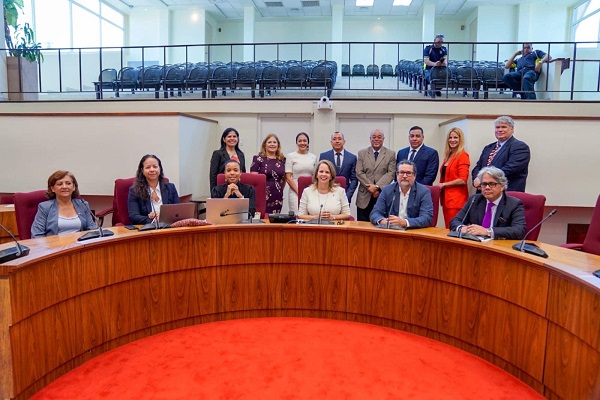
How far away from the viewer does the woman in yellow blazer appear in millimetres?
4332

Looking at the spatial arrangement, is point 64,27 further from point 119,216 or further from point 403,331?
point 403,331

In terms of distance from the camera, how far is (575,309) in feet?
6.97

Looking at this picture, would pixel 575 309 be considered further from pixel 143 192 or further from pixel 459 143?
pixel 143 192

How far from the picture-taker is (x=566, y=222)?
5.41m

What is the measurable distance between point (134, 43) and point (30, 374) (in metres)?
13.0

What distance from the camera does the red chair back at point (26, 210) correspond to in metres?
3.28

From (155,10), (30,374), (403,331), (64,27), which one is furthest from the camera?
(155,10)

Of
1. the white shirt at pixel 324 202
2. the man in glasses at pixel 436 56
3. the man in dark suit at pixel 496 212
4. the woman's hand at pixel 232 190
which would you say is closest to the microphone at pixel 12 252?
the woman's hand at pixel 232 190

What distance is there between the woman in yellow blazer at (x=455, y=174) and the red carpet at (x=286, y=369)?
180 cm

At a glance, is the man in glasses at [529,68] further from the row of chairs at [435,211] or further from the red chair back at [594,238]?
the red chair back at [594,238]

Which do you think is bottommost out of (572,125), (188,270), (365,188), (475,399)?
(475,399)

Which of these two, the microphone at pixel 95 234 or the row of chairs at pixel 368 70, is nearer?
the microphone at pixel 95 234

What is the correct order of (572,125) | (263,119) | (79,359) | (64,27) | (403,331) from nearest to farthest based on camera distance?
(79,359)
(403,331)
(572,125)
(263,119)
(64,27)

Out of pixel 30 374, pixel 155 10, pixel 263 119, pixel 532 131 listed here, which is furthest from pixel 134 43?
pixel 30 374
